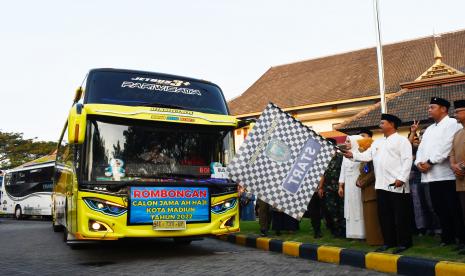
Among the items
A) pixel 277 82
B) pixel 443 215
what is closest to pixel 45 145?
pixel 277 82

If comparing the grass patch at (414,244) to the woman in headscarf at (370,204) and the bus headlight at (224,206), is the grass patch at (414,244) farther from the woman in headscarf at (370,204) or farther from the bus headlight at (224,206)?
the bus headlight at (224,206)

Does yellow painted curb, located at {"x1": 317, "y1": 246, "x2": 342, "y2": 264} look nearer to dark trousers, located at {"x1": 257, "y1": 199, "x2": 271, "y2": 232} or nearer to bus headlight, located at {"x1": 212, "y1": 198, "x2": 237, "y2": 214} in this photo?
bus headlight, located at {"x1": 212, "y1": 198, "x2": 237, "y2": 214}

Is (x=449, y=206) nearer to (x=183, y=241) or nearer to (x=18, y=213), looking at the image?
(x=183, y=241)

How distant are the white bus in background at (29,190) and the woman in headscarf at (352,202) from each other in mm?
20100

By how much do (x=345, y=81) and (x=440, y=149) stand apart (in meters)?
26.5

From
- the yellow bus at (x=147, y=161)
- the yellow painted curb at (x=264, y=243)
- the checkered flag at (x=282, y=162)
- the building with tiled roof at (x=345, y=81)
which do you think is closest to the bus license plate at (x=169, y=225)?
the yellow bus at (x=147, y=161)

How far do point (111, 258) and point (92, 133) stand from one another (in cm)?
216

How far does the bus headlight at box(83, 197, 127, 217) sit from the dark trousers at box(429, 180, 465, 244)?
4.41 meters

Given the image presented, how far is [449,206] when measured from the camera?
6230 millimetres

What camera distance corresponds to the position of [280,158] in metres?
7.30

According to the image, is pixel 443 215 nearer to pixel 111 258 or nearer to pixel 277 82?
pixel 111 258

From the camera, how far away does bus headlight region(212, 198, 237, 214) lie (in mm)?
7570

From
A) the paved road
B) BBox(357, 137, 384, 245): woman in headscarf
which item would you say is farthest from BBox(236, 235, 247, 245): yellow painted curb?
BBox(357, 137, 384, 245): woman in headscarf

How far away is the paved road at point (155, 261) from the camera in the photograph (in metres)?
6.23
